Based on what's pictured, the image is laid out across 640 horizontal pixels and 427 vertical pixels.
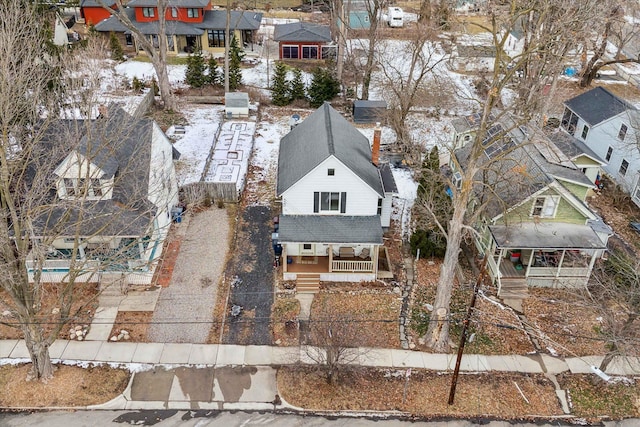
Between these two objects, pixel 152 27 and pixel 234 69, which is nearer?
pixel 234 69

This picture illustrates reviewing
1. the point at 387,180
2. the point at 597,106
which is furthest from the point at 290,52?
the point at 387,180

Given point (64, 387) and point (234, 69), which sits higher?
point (234, 69)

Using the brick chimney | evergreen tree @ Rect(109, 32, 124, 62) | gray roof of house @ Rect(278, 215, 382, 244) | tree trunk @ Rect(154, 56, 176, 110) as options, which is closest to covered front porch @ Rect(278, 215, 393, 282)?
gray roof of house @ Rect(278, 215, 382, 244)

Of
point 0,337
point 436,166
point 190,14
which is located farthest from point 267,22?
point 0,337

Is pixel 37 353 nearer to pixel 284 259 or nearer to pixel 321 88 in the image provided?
pixel 284 259

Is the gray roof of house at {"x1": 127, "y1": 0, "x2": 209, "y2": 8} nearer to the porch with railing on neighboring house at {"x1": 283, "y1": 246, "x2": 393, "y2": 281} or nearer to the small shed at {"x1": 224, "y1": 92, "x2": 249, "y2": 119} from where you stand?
the small shed at {"x1": 224, "y1": 92, "x2": 249, "y2": 119}

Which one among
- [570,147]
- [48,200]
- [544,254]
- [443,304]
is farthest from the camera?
[570,147]

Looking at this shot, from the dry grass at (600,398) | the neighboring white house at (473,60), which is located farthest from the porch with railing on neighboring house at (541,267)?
the neighboring white house at (473,60)
